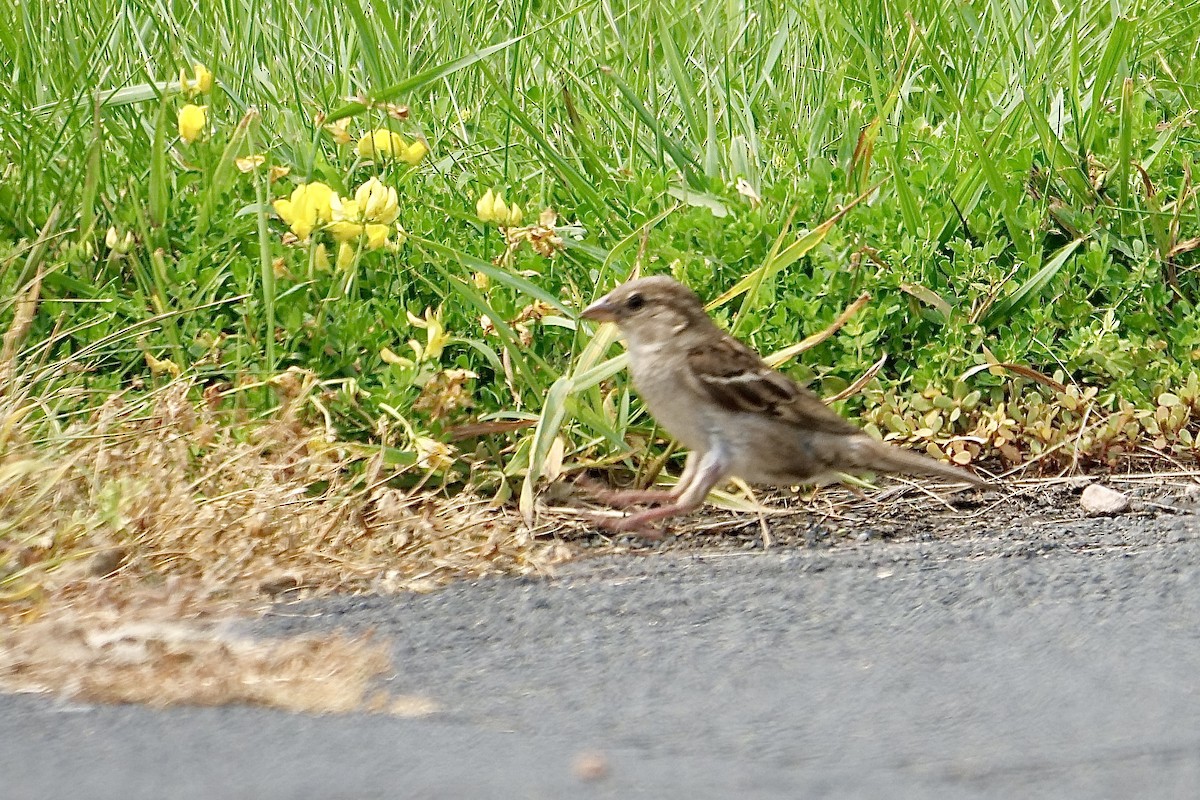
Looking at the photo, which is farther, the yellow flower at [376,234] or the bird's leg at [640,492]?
the yellow flower at [376,234]

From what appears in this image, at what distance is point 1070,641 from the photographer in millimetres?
3094

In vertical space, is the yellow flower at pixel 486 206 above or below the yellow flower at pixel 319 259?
above

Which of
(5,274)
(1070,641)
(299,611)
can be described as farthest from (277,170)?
(1070,641)

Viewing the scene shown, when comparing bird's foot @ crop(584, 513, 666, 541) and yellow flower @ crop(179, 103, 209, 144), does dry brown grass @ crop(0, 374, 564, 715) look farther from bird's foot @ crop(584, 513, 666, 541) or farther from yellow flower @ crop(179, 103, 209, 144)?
yellow flower @ crop(179, 103, 209, 144)

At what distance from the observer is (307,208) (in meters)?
4.36

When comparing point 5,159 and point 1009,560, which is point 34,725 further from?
point 5,159

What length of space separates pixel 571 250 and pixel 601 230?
0.13m

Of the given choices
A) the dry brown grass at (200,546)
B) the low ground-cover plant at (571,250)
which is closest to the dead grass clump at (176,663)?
the dry brown grass at (200,546)

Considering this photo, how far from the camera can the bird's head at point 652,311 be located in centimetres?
412

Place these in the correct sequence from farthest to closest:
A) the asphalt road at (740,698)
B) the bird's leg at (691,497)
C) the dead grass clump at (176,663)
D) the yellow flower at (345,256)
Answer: the yellow flower at (345,256)
the bird's leg at (691,497)
the dead grass clump at (176,663)
the asphalt road at (740,698)

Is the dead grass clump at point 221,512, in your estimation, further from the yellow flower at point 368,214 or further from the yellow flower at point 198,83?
the yellow flower at point 198,83

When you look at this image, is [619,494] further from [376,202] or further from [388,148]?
[388,148]

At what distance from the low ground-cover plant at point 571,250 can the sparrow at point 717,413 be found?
217 millimetres

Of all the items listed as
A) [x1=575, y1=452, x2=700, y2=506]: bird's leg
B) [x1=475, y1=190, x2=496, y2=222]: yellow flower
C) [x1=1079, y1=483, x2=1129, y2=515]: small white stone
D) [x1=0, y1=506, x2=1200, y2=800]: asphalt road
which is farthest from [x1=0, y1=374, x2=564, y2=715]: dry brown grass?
[x1=1079, y1=483, x2=1129, y2=515]: small white stone
